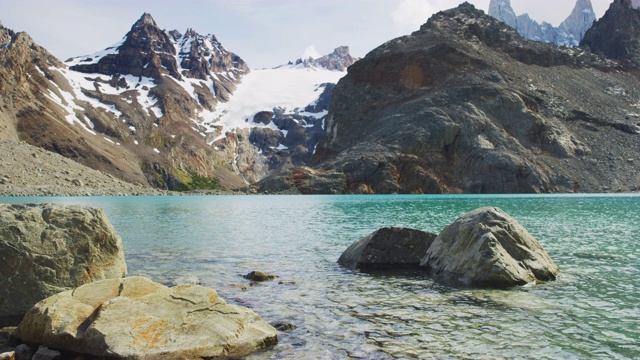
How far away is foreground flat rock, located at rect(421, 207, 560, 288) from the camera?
2181cm

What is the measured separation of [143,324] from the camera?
43.0ft

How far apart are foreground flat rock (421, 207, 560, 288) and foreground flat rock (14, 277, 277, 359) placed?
1174 cm

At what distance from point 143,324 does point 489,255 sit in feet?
51.8

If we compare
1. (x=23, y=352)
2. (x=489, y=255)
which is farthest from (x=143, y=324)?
(x=489, y=255)

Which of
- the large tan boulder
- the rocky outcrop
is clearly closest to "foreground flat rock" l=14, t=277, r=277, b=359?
the large tan boulder

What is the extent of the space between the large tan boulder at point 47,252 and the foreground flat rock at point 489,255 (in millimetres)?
15670

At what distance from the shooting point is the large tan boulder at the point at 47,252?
17.0 meters

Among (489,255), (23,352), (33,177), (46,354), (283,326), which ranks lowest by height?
(33,177)

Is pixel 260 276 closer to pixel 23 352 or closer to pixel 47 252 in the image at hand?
pixel 47 252

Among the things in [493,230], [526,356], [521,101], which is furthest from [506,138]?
[526,356]

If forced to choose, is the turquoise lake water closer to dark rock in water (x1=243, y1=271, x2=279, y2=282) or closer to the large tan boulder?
dark rock in water (x1=243, y1=271, x2=279, y2=282)

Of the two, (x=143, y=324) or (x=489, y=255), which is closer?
(x=143, y=324)

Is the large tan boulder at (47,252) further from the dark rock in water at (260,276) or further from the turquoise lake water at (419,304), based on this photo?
the dark rock in water at (260,276)

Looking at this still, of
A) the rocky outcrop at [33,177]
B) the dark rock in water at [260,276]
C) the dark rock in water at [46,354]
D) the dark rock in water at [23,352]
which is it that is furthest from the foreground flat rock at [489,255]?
the rocky outcrop at [33,177]
